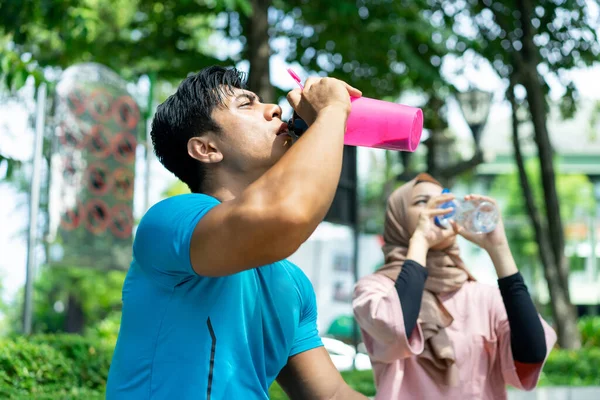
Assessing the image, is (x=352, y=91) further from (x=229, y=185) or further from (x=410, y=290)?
(x=410, y=290)

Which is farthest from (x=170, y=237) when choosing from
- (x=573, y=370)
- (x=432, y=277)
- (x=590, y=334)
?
(x=590, y=334)


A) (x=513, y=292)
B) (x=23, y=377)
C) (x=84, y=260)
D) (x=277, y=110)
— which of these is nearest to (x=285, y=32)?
(x=84, y=260)

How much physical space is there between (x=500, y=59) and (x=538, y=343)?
10.1 m

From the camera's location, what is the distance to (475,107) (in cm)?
1196

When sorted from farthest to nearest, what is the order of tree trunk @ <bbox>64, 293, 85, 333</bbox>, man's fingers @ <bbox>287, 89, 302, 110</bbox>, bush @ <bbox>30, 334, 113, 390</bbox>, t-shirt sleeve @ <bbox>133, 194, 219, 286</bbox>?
tree trunk @ <bbox>64, 293, 85, 333</bbox> < bush @ <bbox>30, 334, 113, 390</bbox> < man's fingers @ <bbox>287, 89, 302, 110</bbox> < t-shirt sleeve @ <bbox>133, 194, 219, 286</bbox>

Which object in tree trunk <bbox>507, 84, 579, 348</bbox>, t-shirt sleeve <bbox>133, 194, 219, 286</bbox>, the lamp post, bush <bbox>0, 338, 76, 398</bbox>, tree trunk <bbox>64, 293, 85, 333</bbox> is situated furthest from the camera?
tree trunk <bbox>64, 293, 85, 333</bbox>

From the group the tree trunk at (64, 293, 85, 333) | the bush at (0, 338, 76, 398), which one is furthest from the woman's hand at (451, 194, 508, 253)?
the tree trunk at (64, 293, 85, 333)

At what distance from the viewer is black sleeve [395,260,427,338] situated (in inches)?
134

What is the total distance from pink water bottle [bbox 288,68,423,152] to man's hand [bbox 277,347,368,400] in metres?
0.60

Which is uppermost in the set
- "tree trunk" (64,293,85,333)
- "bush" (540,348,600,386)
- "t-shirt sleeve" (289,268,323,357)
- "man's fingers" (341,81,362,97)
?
"man's fingers" (341,81,362,97)

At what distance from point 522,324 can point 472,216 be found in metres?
0.50

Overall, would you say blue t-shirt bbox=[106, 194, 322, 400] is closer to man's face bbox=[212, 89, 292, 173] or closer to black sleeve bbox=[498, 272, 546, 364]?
man's face bbox=[212, 89, 292, 173]

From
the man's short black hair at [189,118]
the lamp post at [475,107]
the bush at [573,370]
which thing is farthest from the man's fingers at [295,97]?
the lamp post at [475,107]

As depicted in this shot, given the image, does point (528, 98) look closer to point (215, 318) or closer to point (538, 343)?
point (538, 343)
